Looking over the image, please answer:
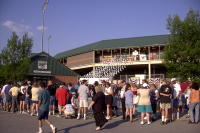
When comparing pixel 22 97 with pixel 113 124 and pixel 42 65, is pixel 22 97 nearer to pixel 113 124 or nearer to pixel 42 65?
pixel 113 124

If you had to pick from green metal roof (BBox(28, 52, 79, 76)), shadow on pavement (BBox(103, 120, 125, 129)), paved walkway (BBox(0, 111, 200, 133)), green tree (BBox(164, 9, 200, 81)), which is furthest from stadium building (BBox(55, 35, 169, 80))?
paved walkway (BBox(0, 111, 200, 133))

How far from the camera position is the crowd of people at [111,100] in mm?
11242

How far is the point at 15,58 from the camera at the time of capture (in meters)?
32.2

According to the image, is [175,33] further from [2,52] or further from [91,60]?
[91,60]

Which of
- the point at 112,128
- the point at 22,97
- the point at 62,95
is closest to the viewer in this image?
the point at 112,128

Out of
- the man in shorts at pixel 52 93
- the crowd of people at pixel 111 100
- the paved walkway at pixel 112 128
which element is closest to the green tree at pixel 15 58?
the crowd of people at pixel 111 100

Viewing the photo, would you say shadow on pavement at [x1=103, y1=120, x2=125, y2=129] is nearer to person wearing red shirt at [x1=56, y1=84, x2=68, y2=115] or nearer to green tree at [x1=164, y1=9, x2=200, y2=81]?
person wearing red shirt at [x1=56, y1=84, x2=68, y2=115]

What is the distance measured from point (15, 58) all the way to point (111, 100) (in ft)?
67.4

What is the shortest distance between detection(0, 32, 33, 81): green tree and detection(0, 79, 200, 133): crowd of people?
13430mm

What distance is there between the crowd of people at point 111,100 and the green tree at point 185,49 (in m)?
2.11

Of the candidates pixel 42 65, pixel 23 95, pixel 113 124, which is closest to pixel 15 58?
pixel 42 65

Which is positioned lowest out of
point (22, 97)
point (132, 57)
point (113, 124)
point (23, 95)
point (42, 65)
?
point (113, 124)

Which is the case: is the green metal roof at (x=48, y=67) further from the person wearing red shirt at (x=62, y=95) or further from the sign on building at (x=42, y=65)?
the person wearing red shirt at (x=62, y=95)

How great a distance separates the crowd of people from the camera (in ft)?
36.9
